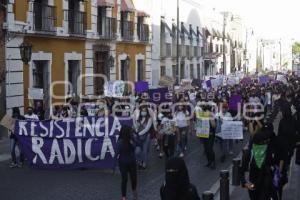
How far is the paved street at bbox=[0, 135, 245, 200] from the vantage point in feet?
35.5

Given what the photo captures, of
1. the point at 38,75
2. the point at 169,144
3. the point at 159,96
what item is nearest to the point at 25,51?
the point at 38,75

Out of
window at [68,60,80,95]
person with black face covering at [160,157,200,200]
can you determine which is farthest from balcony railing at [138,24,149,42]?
person with black face covering at [160,157,200,200]

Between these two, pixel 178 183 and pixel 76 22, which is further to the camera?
pixel 76 22

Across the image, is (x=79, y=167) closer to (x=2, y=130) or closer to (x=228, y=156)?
(x=228, y=156)

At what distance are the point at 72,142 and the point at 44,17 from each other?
10234mm

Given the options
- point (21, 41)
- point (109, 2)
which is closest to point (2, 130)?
point (21, 41)

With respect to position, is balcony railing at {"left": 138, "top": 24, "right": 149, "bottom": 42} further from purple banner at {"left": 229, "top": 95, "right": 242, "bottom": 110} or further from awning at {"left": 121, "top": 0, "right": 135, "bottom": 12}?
purple banner at {"left": 229, "top": 95, "right": 242, "bottom": 110}

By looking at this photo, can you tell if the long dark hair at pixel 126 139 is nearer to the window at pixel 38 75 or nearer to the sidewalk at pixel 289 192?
the sidewalk at pixel 289 192

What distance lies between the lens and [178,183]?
17.8 feet

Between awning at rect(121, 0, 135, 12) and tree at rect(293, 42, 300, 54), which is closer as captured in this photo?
awning at rect(121, 0, 135, 12)

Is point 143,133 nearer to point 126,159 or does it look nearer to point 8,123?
point 8,123

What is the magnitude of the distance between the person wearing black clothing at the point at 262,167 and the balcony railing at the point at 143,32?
27.1 meters

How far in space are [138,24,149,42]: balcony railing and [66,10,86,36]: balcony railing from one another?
883 cm

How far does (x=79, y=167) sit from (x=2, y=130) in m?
6.84
